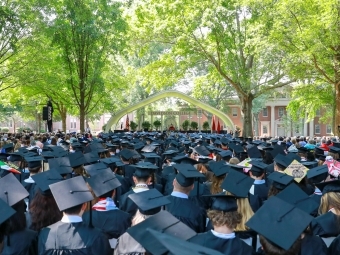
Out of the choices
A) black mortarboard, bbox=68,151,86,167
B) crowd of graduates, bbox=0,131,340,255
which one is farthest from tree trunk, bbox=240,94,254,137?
crowd of graduates, bbox=0,131,340,255

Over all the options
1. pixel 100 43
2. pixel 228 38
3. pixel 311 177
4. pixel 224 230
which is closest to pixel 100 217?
pixel 224 230

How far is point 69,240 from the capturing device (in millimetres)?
3541

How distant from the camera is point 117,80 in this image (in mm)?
33875

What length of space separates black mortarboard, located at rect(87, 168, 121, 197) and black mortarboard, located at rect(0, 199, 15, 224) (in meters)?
1.24

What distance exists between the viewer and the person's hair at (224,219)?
11.6 ft

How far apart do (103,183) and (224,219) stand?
187cm

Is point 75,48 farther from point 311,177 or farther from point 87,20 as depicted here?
point 311,177

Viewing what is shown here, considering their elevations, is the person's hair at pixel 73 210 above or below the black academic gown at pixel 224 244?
above

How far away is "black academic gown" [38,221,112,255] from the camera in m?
3.53

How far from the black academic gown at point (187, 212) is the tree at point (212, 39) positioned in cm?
1492

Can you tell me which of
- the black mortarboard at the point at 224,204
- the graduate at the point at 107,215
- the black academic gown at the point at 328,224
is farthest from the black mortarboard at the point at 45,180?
the black academic gown at the point at 328,224

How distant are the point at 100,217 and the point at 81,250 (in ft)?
3.20

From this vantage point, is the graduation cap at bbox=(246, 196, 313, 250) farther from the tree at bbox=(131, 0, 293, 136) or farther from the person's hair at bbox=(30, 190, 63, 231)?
the tree at bbox=(131, 0, 293, 136)

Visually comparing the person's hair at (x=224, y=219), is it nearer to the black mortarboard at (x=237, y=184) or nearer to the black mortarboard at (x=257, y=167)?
the black mortarboard at (x=237, y=184)
